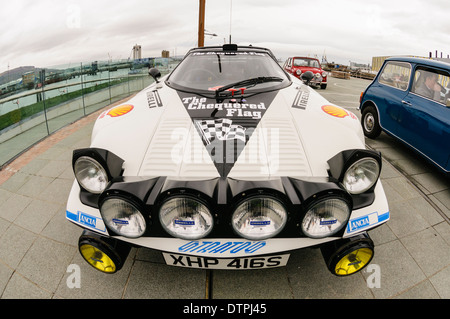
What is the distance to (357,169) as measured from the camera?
61.1 inches

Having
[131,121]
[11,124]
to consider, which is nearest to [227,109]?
[131,121]

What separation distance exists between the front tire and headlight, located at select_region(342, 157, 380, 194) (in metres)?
3.66

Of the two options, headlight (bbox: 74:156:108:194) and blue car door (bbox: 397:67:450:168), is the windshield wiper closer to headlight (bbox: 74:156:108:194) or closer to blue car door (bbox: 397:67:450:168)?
headlight (bbox: 74:156:108:194)

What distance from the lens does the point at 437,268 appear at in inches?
A: 80.6

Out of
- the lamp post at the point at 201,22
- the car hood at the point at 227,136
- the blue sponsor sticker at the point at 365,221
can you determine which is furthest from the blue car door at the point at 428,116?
the lamp post at the point at 201,22

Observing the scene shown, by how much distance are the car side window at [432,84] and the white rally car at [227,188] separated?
7.19 ft

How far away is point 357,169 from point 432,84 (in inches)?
123

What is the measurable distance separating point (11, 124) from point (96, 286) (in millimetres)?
3976

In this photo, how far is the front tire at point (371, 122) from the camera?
469 cm

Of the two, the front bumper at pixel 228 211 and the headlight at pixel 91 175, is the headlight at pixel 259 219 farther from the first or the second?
the headlight at pixel 91 175

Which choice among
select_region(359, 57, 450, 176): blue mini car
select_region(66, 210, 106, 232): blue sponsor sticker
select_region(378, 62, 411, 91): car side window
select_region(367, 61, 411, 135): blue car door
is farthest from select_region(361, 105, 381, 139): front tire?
select_region(66, 210, 106, 232): blue sponsor sticker

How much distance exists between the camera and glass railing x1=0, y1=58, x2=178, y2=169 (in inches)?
167

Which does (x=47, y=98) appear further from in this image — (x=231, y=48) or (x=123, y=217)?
(x=123, y=217)

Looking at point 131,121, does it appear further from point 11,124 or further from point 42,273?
point 11,124
